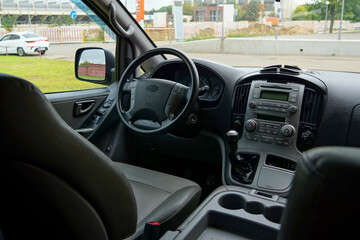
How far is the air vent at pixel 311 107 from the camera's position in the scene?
6.76ft

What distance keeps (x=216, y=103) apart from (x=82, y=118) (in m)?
1.03

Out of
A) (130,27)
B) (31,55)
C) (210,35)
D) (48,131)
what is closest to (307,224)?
(48,131)

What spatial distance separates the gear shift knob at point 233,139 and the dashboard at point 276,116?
0.38 ft

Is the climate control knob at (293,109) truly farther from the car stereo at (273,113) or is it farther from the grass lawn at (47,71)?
the grass lawn at (47,71)

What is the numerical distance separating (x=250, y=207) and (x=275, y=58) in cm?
123

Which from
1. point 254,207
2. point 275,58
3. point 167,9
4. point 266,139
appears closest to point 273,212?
point 254,207

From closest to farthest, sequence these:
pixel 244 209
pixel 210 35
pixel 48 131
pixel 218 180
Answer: pixel 48 131, pixel 244 209, pixel 218 180, pixel 210 35

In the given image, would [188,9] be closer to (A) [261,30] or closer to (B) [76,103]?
(A) [261,30]

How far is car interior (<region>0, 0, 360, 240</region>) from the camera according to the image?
0.56 metres

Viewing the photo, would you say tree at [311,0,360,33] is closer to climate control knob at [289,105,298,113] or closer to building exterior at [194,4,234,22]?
climate control knob at [289,105,298,113]

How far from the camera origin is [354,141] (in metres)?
1.97

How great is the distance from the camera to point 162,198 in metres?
1.87

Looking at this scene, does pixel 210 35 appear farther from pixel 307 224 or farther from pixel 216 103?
pixel 307 224

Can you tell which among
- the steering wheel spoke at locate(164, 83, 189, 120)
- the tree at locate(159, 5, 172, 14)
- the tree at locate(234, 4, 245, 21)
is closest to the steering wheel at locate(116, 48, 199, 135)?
the steering wheel spoke at locate(164, 83, 189, 120)
